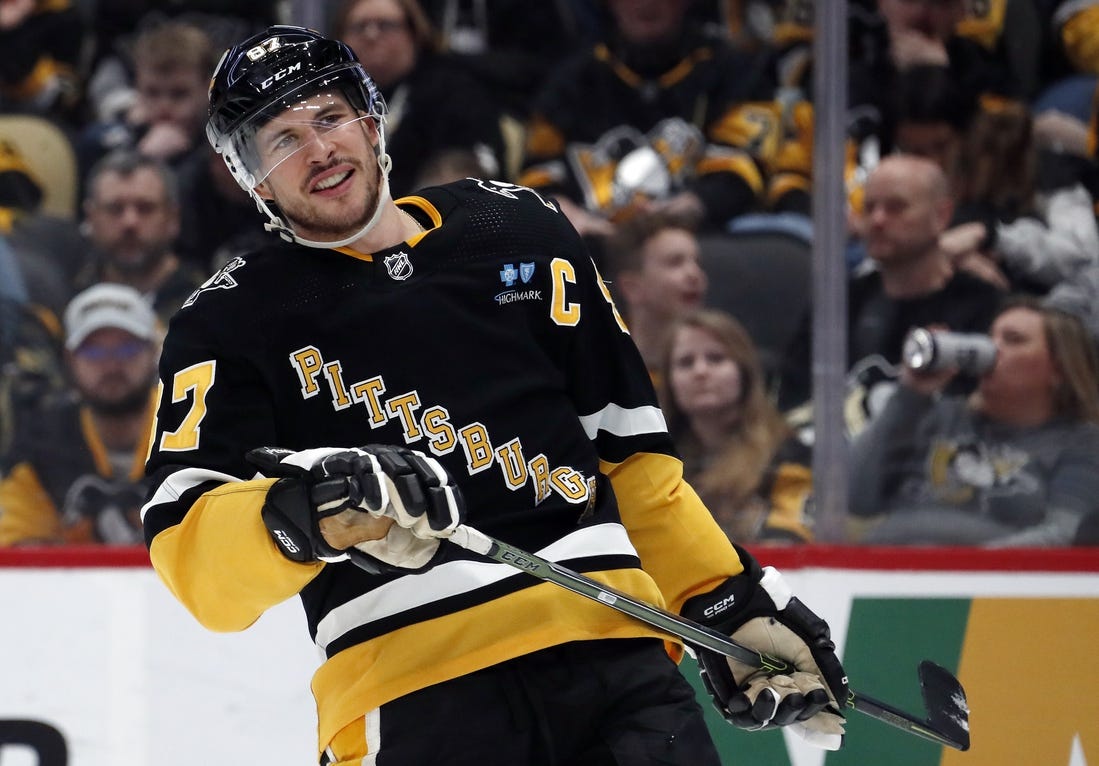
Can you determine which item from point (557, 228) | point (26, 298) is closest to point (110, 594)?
point (26, 298)

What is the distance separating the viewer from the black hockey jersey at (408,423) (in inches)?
65.6

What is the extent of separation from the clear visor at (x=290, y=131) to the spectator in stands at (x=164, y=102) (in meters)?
1.57

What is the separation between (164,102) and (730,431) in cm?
150

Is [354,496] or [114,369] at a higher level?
[354,496]

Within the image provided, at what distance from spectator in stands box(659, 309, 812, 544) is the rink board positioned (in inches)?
9.0

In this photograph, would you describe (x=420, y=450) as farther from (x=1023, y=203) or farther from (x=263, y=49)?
(x=1023, y=203)

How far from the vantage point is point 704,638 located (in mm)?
1842

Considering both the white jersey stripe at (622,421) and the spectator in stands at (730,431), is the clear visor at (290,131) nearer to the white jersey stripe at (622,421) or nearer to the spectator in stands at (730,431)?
the white jersey stripe at (622,421)

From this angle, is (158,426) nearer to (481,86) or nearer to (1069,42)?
(481,86)

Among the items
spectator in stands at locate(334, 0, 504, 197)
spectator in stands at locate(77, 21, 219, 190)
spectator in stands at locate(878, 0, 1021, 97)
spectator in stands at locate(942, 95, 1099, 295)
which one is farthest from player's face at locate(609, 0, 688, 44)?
spectator in stands at locate(77, 21, 219, 190)

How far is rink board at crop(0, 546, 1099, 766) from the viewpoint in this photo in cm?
261

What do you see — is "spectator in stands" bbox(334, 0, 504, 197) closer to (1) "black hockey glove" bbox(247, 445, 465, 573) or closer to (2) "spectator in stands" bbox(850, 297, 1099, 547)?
(2) "spectator in stands" bbox(850, 297, 1099, 547)

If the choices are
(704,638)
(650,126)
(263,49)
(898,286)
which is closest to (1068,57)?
(898,286)

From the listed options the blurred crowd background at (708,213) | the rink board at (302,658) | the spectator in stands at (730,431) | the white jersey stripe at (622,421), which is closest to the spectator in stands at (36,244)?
the blurred crowd background at (708,213)
